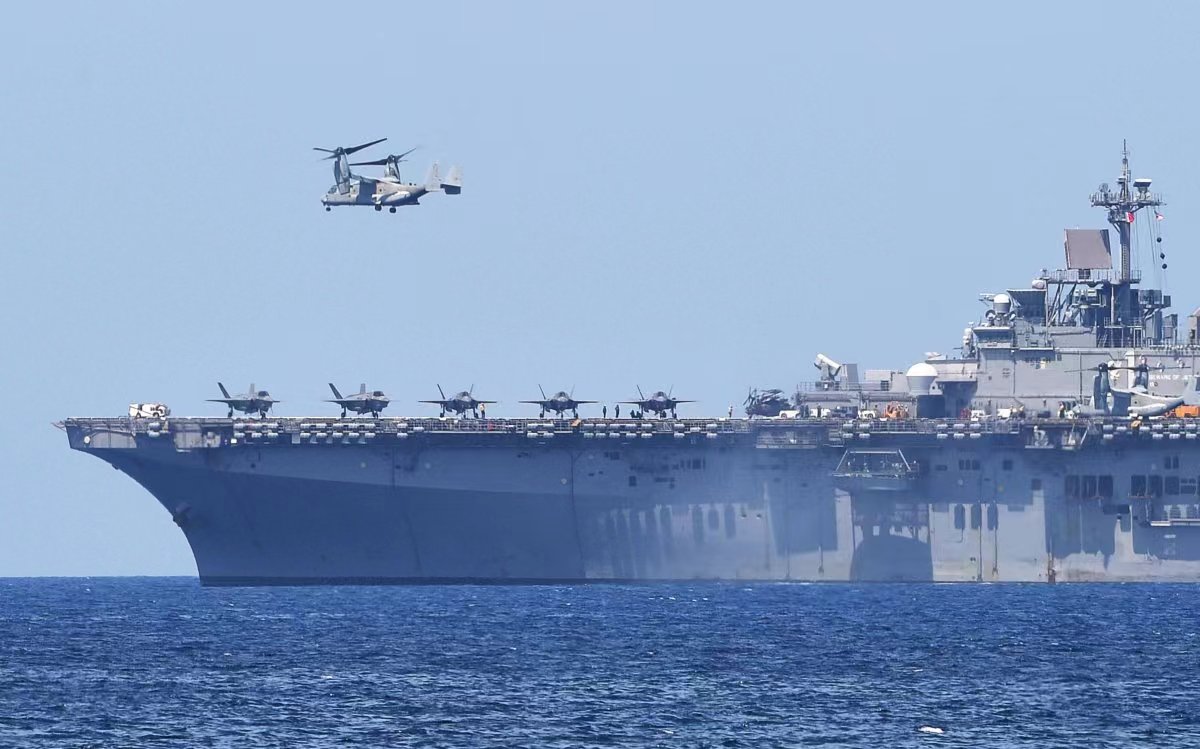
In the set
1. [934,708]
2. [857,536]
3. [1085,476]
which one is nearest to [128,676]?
[934,708]

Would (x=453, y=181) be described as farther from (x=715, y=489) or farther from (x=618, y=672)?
(x=618, y=672)

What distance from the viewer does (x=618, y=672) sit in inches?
1574

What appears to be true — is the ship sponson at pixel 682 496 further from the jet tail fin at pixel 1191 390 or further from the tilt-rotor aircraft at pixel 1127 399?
the jet tail fin at pixel 1191 390

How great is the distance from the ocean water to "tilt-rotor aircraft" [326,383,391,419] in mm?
5045

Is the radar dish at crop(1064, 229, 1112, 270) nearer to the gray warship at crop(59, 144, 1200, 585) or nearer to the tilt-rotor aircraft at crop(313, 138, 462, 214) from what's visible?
the gray warship at crop(59, 144, 1200, 585)

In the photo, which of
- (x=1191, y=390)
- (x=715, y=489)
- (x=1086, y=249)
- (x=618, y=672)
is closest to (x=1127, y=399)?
(x=1191, y=390)

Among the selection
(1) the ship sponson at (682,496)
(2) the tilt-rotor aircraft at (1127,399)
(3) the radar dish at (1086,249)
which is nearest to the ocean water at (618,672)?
(1) the ship sponson at (682,496)

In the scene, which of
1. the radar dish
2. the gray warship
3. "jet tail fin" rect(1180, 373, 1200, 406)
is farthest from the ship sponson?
the radar dish

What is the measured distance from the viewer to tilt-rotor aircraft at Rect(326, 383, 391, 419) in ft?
194

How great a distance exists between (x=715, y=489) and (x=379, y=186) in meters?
11.8

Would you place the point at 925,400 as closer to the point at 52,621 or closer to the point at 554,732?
the point at 52,621

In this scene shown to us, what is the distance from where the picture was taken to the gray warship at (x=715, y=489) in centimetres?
5569

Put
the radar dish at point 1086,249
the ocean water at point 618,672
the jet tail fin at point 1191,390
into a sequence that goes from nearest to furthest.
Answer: the ocean water at point 618,672, the jet tail fin at point 1191,390, the radar dish at point 1086,249

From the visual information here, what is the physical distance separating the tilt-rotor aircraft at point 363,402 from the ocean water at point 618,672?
5.04 meters
